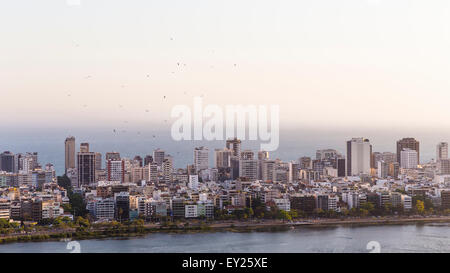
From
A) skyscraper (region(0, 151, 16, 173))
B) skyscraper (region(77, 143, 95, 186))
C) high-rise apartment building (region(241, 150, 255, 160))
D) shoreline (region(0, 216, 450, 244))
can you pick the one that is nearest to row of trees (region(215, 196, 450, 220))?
shoreline (region(0, 216, 450, 244))

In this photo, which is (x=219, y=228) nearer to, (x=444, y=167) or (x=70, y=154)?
(x=70, y=154)

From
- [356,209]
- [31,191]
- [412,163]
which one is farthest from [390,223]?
[31,191]

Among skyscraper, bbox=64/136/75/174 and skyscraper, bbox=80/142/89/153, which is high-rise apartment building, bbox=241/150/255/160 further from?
skyscraper, bbox=64/136/75/174

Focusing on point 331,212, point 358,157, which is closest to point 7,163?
point 331,212

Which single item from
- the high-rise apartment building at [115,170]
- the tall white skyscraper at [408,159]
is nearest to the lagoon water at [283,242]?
the tall white skyscraper at [408,159]

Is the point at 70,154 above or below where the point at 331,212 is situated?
above
